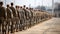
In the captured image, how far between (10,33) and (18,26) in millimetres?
3470

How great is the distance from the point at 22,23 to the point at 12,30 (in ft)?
15.6

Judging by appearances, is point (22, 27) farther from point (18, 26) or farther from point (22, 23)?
point (18, 26)

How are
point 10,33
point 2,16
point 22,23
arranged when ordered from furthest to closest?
point 22,23 < point 10,33 < point 2,16

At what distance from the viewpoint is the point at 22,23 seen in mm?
21469

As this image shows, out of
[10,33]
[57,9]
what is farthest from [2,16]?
[57,9]

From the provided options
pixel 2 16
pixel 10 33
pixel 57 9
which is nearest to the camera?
pixel 2 16

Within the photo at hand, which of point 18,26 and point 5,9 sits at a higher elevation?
point 5,9

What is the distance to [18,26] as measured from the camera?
1997cm

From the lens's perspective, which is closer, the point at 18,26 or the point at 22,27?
the point at 18,26

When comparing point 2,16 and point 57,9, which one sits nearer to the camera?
point 2,16

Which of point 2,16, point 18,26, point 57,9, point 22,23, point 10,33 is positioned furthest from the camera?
point 57,9

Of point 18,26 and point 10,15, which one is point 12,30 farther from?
point 18,26

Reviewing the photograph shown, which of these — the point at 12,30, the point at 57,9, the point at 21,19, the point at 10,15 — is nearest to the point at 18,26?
the point at 21,19

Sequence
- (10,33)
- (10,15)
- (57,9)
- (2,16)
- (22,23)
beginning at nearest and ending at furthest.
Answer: (2,16) < (10,15) < (10,33) < (22,23) < (57,9)
